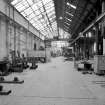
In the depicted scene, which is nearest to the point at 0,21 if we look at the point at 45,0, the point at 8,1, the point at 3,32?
the point at 3,32

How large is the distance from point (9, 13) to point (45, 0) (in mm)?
4879

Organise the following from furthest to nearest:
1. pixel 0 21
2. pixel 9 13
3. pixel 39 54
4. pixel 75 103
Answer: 1. pixel 39 54
2. pixel 9 13
3. pixel 0 21
4. pixel 75 103

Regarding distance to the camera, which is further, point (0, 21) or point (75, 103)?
point (0, 21)

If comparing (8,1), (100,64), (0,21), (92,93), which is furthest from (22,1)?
(92,93)

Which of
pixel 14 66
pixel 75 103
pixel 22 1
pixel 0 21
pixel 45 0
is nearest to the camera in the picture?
pixel 75 103

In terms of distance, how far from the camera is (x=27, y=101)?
11.7 feet

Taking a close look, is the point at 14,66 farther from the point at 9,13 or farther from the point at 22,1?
the point at 22,1

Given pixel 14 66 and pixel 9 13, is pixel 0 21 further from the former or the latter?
pixel 14 66

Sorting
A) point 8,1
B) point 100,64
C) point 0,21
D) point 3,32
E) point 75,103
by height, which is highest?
point 8,1

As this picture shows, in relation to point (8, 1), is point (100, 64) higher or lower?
lower

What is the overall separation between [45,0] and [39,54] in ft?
18.5

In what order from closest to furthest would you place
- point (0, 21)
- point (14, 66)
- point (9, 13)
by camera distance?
point (14, 66)
point (0, 21)
point (9, 13)

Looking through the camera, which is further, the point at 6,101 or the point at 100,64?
the point at 100,64

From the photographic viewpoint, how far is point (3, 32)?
10.9m
